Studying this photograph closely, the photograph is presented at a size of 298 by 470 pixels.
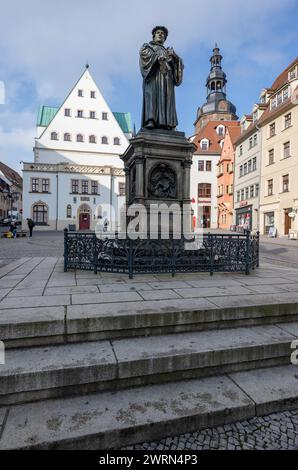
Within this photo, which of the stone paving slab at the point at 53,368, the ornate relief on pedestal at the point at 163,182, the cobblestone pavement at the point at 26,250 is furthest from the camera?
the cobblestone pavement at the point at 26,250

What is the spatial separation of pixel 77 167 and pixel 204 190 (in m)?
21.8

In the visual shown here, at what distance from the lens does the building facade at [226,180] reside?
43.9 meters

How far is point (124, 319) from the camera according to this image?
11.4 feet

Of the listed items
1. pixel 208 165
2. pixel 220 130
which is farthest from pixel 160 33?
pixel 220 130

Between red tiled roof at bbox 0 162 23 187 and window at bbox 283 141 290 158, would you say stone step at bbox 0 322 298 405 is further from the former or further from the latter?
red tiled roof at bbox 0 162 23 187

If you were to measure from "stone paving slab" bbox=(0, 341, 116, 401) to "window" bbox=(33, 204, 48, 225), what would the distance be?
3989 centimetres

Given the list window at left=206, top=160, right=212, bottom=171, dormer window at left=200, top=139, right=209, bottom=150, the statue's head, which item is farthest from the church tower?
the statue's head

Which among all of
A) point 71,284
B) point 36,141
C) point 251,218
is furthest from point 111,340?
point 36,141

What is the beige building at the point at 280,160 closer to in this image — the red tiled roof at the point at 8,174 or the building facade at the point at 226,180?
the building facade at the point at 226,180

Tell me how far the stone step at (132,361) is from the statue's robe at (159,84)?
6341mm

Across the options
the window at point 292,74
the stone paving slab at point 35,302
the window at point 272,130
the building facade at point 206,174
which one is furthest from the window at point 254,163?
the stone paving slab at point 35,302

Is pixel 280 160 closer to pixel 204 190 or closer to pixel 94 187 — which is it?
pixel 204 190

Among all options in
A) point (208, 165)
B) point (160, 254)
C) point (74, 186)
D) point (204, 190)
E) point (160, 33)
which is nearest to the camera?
point (160, 254)

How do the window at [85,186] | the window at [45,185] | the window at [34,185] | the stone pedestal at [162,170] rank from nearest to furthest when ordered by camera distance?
the stone pedestal at [162,170] → the window at [34,185] → the window at [45,185] → the window at [85,186]
